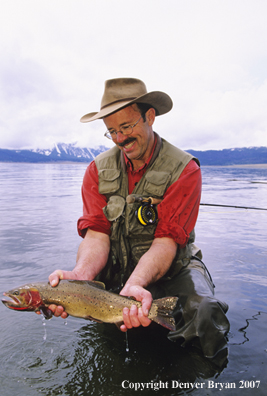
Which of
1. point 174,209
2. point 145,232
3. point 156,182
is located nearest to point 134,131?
point 156,182

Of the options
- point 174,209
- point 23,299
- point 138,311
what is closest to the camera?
point 23,299

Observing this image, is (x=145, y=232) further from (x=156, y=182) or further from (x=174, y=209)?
(x=156, y=182)

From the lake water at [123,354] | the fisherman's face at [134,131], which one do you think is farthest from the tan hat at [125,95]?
the lake water at [123,354]

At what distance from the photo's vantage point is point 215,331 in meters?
2.99

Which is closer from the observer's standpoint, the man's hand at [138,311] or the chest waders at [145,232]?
the man's hand at [138,311]

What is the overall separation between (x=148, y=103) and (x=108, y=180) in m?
1.02

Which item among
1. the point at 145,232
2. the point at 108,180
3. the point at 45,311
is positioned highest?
the point at 108,180

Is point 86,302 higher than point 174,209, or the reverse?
point 174,209

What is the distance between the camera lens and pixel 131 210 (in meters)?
3.66

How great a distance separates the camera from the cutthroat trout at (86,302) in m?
2.70

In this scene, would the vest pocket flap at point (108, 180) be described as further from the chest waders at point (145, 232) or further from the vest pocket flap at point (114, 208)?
the vest pocket flap at point (114, 208)

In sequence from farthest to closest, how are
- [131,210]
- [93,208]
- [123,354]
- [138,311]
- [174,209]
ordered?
[93,208]
[131,210]
[174,209]
[123,354]
[138,311]

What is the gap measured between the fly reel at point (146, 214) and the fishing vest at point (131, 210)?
0.06 meters

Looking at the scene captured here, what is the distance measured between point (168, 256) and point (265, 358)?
134 cm
